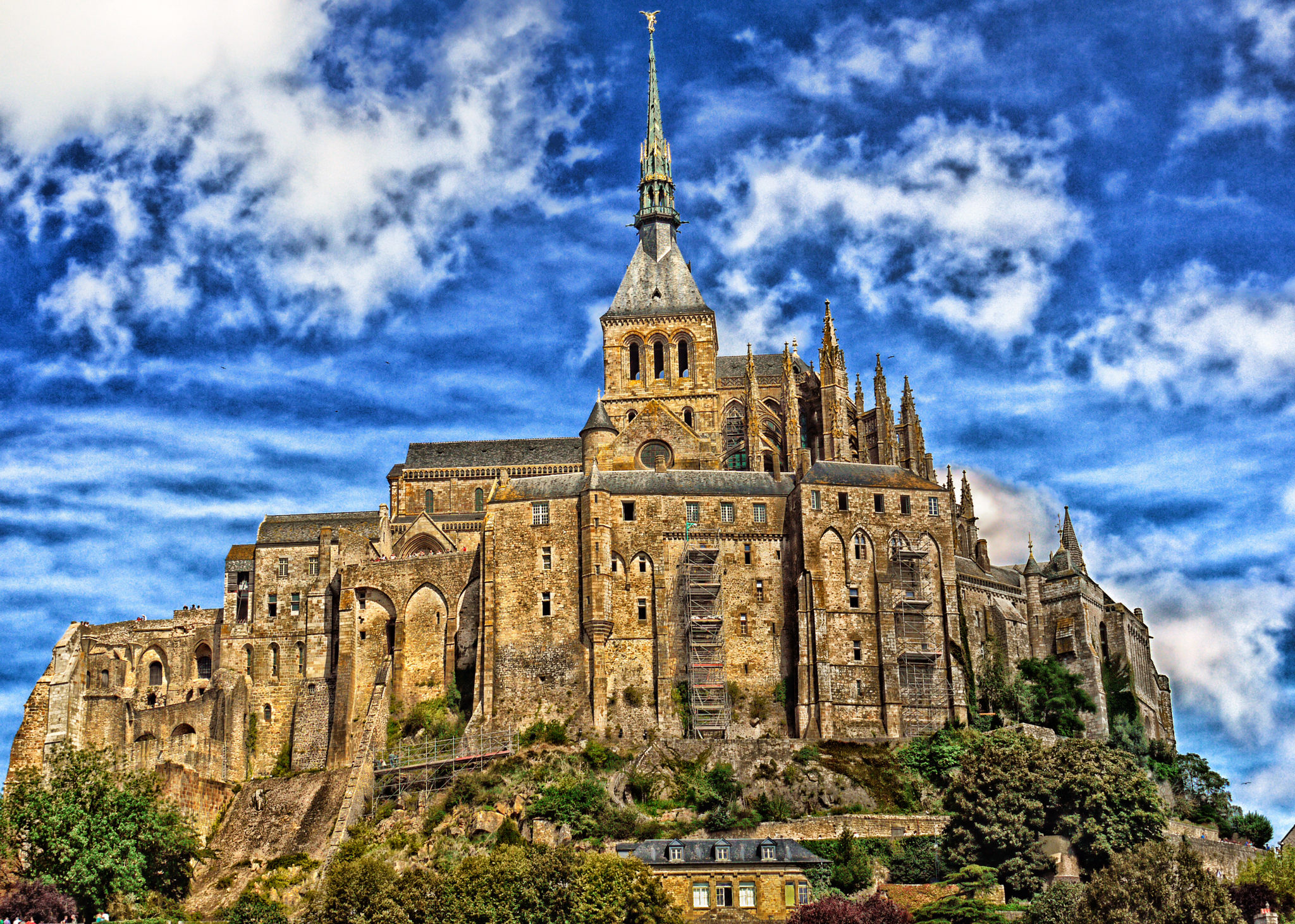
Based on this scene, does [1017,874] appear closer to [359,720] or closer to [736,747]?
[736,747]

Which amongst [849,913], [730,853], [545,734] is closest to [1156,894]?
[849,913]

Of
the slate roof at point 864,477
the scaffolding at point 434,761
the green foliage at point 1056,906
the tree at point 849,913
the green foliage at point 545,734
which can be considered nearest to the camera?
the green foliage at point 1056,906

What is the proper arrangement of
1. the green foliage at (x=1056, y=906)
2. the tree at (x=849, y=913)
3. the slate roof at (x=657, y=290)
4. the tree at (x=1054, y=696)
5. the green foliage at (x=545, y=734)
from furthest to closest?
1. the slate roof at (x=657, y=290)
2. the tree at (x=1054, y=696)
3. the green foliage at (x=545, y=734)
4. the tree at (x=849, y=913)
5. the green foliage at (x=1056, y=906)

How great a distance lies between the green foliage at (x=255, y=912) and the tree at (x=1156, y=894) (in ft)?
107

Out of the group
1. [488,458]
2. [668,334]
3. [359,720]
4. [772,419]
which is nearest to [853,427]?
[772,419]

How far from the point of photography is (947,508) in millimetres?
87188

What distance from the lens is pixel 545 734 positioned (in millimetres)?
80812

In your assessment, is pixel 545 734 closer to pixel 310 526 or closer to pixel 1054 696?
pixel 310 526

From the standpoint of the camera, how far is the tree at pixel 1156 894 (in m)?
57.4

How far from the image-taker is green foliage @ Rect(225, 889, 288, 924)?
67.9m

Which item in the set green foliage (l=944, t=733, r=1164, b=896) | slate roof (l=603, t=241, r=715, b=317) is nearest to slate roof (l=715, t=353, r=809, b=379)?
slate roof (l=603, t=241, r=715, b=317)

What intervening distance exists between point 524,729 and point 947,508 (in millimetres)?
25338

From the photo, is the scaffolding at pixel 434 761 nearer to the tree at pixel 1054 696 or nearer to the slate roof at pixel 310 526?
the slate roof at pixel 310 526

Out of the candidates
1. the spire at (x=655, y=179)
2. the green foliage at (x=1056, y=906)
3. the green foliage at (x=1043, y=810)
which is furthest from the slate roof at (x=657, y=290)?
the green foliage at (x=1056, y=906)
